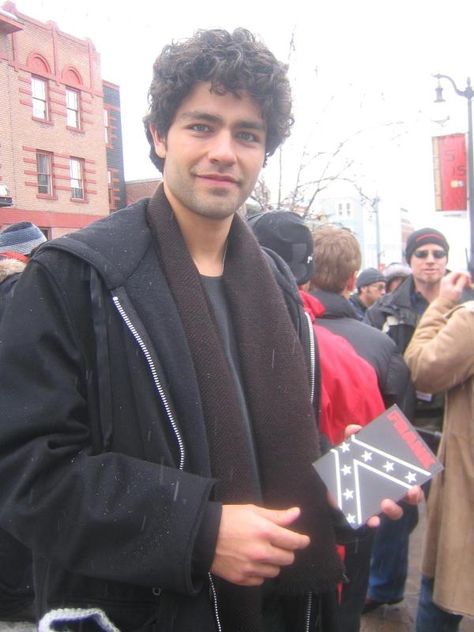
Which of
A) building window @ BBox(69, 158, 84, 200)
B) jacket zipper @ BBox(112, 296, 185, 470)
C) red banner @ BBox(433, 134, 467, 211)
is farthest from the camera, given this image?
building window @ BBox(69, 158, 84, 200)

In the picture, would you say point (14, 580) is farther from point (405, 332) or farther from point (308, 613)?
point (405, 332)

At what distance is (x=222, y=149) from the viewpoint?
5.29ft

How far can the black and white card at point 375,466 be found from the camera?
1482 millimetres

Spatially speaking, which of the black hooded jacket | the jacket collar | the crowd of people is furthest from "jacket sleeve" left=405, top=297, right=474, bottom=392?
the black hooded jacket

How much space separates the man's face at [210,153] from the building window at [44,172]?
16505 millimetres

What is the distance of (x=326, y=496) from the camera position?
160 centimetres

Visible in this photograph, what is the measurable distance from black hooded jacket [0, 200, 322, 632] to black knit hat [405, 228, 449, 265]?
9.81 feet

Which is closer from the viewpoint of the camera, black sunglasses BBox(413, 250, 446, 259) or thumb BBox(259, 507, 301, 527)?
thumb BBox(259, 507, 301, 527)

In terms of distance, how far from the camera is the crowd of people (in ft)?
3.99

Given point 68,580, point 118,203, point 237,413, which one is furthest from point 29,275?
point 118,203

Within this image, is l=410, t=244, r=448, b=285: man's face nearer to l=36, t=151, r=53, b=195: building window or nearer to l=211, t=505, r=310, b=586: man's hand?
l=211, t=505, r=310, b=586: man's hand

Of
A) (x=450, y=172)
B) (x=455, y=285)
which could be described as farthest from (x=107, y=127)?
(x=455, y=285)

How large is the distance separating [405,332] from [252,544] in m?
2.91

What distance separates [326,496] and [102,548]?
25.1 inches
